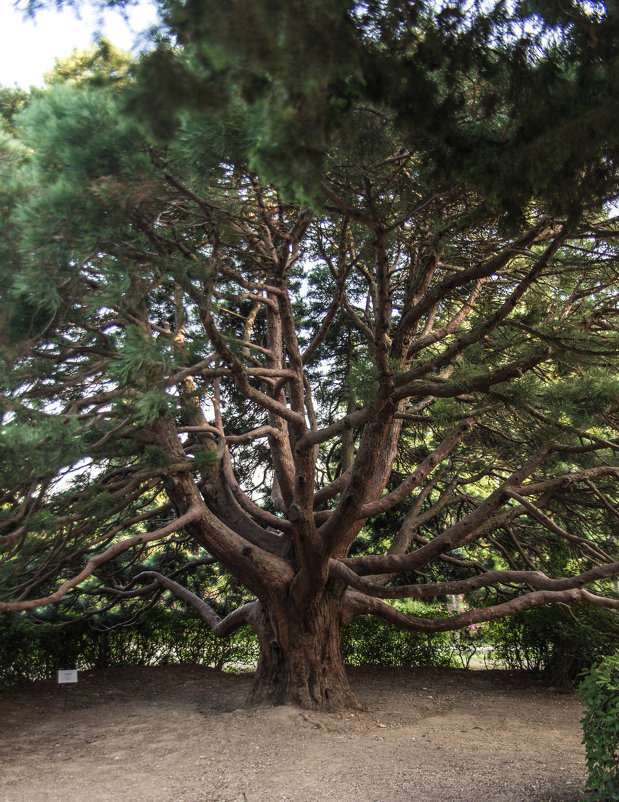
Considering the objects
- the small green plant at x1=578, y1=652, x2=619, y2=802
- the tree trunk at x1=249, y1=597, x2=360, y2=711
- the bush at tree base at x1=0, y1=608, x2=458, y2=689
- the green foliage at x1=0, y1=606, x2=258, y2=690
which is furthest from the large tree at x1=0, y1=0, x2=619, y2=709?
the small green plant at x1=578, y1=652, x2=619, y2=802

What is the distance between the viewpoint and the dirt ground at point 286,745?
4281 mm

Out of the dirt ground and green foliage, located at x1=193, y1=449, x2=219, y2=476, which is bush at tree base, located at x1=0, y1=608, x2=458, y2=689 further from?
green foliage, located at x1=193, y1=449, x2=219, y2=476

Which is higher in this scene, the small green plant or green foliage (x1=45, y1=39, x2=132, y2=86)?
green foliage (x1=45, y1=39, x2=132, y2=86)

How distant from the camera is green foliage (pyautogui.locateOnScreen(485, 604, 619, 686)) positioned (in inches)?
302

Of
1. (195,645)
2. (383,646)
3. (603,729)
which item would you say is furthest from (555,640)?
(603,729)

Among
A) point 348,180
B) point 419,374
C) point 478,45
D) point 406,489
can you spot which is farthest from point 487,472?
point 478,45

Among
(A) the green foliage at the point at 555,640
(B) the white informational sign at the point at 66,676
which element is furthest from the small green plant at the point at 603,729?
(B) the white informational sign at the point at 66,676

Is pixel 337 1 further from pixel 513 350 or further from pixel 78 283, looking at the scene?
pixel 513 350

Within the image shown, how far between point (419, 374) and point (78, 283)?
2230 mm

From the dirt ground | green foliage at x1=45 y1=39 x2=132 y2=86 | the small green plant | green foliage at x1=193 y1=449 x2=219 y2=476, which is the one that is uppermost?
green foliage at x1=45 y1=39 x2=132 y2=86

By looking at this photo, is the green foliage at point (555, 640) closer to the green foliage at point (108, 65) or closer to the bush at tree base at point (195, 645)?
the bush at tree base at point (195, 645)

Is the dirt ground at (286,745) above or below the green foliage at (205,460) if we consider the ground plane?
below

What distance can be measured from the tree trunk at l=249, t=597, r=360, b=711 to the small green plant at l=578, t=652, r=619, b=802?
2.85 metres

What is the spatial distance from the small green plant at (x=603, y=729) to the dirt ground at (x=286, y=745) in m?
0.54
